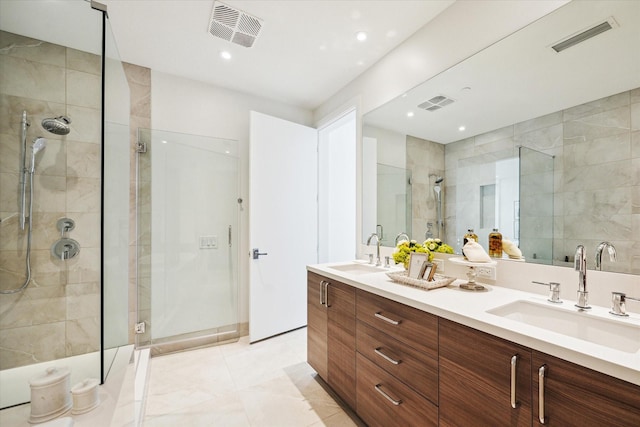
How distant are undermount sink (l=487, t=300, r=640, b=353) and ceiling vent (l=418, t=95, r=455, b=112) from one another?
4.26 ft

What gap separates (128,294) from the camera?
2.37 m

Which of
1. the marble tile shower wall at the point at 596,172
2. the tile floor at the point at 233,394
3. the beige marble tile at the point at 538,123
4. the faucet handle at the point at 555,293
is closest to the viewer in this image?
the marble tile shower wall at the point at 596,172

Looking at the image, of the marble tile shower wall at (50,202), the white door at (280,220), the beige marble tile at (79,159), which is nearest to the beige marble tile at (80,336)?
the marble tile shower wall at (50,202)

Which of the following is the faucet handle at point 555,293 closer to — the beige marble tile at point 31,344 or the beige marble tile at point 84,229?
the beige marble tile at point 84,229

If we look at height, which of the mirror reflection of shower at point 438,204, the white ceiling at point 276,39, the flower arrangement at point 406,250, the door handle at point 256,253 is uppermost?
the white ceiling at point 276,39

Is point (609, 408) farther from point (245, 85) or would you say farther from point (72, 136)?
point (245, 85)

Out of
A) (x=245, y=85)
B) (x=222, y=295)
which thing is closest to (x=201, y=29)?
(x=245, y=85)

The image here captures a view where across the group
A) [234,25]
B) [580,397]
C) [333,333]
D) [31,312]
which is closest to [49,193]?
[31,312]

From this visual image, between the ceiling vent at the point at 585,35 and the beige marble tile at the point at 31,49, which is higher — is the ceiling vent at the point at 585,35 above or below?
below

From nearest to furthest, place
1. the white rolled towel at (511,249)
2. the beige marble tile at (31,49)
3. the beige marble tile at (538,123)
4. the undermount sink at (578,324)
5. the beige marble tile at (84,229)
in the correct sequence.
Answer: the undermount sink at (578,324), the beige marble tile at (538,123), the white rolled towel at (511,249), the beige marble tile at (31,49), the beige marble tile at (84,229)

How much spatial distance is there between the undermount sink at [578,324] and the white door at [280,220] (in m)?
2.10

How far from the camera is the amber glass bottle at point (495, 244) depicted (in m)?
1.51

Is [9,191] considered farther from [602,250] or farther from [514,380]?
[602,250]

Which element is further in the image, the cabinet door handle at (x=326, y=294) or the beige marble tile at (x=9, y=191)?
the cabinet door handle at (x=326, y=294)
